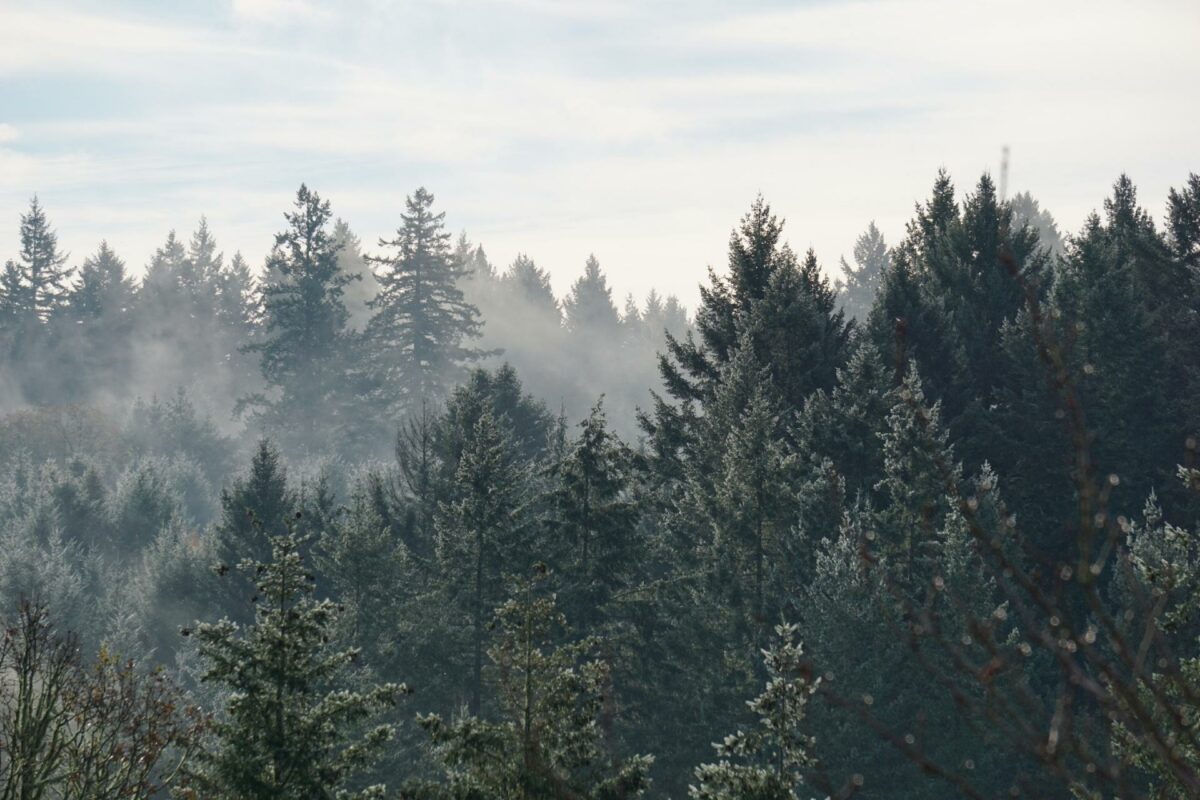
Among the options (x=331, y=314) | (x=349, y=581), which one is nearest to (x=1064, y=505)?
(x=349, y=581)

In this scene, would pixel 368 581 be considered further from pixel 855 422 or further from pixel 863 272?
pixel 863 272

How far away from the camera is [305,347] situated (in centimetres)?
9831

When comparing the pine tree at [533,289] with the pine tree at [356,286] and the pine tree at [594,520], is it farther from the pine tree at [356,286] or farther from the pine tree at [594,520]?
the pine tree at [594,520]

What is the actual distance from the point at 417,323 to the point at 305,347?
10188 millimetres

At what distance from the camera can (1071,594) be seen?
30.9 metres

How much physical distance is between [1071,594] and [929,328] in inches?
387

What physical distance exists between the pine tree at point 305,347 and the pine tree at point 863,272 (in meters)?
61.5

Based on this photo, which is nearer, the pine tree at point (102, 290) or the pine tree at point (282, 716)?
the pine tree at point (282, 716)

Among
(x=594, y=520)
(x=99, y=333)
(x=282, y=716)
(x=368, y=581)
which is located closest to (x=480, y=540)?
(x=594, y=520)

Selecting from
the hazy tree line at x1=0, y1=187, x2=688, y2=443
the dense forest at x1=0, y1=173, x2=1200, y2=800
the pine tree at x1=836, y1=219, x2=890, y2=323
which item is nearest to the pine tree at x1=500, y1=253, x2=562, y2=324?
the hazy tree line at x1=0, y1=187, x2=688, y2=443

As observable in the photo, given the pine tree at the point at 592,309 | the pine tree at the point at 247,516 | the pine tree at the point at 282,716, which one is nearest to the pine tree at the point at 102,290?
the pine tree at the point at 592,309

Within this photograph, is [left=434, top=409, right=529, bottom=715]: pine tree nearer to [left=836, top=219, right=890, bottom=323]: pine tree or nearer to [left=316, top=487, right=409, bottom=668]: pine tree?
[left=316, top=487, right=409, bottom=668]: pine tree

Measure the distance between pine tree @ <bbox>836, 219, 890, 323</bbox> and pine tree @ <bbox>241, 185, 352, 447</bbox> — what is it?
6153cm

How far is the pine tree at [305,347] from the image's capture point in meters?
98.2
